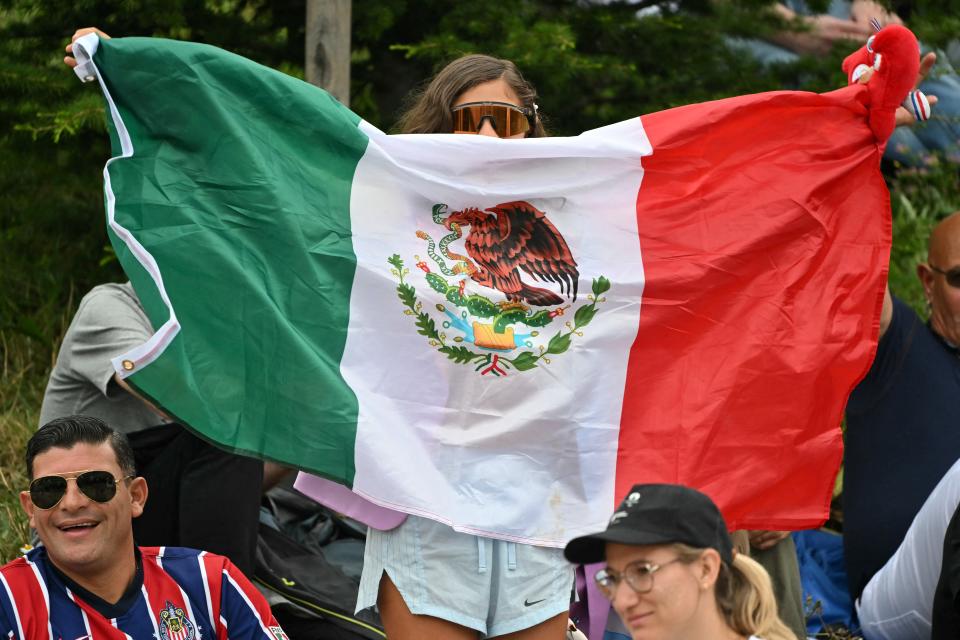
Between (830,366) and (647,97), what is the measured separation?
118 inches

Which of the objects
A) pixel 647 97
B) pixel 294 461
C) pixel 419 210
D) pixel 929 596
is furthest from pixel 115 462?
pixel 647 97

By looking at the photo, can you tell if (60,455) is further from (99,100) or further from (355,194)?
(99,100)

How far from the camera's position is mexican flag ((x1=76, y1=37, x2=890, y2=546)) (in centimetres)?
362

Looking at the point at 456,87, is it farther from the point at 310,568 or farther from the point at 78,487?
the point at 310,568

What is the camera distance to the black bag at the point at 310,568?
14.9ft

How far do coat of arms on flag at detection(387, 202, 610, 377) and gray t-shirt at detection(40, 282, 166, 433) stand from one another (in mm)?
825

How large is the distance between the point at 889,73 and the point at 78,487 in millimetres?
2558

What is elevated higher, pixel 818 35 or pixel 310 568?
pixel 818 35

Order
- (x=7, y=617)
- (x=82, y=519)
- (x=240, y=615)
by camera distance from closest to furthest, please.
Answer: (x=7, y=617) < (x=82, y=519) < (x=240, y=615)

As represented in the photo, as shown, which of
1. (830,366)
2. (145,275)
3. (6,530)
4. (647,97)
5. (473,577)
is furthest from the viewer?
(647,97)

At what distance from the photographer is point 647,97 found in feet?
22.1

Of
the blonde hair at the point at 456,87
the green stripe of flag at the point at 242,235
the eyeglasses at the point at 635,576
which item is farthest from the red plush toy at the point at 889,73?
the eyeglasses at the point at 635,576

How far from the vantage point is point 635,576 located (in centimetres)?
276

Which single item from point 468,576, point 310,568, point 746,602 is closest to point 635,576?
point 746,602
